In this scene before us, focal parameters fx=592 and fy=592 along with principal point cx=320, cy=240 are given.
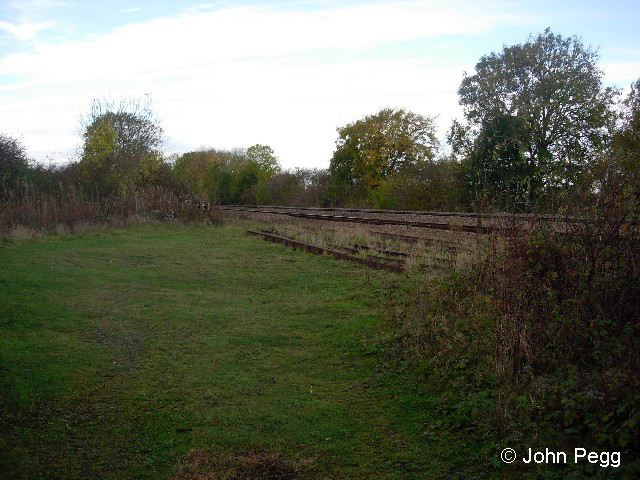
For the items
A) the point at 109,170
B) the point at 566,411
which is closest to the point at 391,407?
the point at 566,411

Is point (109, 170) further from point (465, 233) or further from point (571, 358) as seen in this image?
point (571, 358)

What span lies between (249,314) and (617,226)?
17.5 ft

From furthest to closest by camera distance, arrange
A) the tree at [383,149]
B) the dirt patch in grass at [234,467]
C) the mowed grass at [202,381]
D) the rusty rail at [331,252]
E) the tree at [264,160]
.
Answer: the tree at [264,160] → the tree at [383,149] → the rusty rail at [331,252] → the mowed grass at [202,381] → the dirt patch in grass at [234,467]

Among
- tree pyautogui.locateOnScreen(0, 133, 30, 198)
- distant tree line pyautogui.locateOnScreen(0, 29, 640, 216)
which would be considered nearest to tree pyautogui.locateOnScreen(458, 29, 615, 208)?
distant tree line pyautogui.locateOnScreen(0, 29, 640, 216)

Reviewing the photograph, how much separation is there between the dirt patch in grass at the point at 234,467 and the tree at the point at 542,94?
84.4ft

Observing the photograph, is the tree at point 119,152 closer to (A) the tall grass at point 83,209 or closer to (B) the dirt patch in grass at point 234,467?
(A) the tall grass at point 83,209

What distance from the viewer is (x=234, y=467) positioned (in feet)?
15.2

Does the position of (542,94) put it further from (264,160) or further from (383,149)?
(264,160)

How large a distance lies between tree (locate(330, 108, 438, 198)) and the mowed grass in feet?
120

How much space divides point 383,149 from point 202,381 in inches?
1681

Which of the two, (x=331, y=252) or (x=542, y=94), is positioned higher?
(x=542, y=94)

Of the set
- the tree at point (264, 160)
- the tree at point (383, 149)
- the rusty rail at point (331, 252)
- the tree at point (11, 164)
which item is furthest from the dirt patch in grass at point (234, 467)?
the tree at point (264, 160)

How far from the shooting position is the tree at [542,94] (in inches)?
1254

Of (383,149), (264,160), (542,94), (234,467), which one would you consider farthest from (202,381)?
(264,160)
